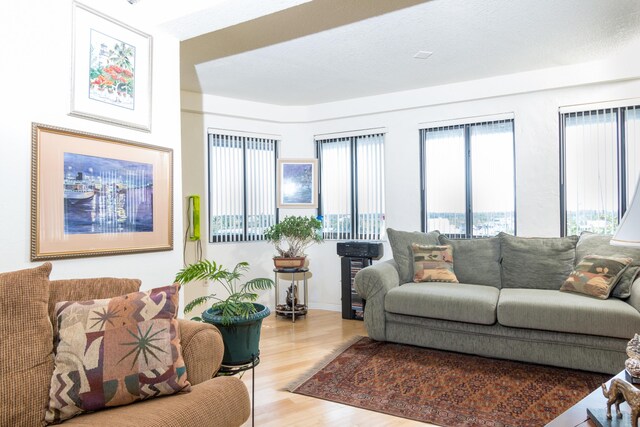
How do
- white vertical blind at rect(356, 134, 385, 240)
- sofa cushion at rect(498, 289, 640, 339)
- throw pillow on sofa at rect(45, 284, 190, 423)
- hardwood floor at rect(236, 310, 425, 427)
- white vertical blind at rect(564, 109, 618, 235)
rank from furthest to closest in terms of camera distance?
1. white vertical blind at rect(356, 134, 385, 240)
2. white vertical blind at rect(564, 109, 618, 235)
3. sofa cushion at rect(498, 289, 640, 339)
4. hardwood floor at rect(236, 310, 425, 427)
5. throw pillow on sofa at rect(45, 284, 190, 423)

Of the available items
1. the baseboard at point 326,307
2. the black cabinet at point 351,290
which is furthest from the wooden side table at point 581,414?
the baseboard at point 326,307

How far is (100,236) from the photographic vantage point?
7.04ft

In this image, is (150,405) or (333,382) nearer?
(150,405)

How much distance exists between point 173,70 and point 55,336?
176 cm

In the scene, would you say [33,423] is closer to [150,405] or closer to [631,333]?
[150,405]

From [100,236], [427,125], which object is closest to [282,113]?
[427,125]

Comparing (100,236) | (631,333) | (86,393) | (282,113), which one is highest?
(282,113)

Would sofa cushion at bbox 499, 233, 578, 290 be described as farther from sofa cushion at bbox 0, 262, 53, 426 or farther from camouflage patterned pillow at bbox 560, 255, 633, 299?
sofa cushion at bbox 0, 262, 53, 426

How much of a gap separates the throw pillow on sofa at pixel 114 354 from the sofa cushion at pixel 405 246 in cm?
281

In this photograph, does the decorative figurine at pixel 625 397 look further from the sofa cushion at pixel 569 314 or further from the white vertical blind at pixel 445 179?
the white vertical blind at pixel 445 179

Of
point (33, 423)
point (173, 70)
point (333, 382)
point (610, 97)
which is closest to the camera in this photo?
point (33, 423)

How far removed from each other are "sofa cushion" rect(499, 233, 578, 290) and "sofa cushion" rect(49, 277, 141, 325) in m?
3.30

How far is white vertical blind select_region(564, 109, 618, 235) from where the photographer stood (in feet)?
12.7

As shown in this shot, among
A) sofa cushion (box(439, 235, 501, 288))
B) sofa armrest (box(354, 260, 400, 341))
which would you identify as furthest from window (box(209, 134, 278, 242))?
sofa cushion (box(439, 235, 501, 288))
